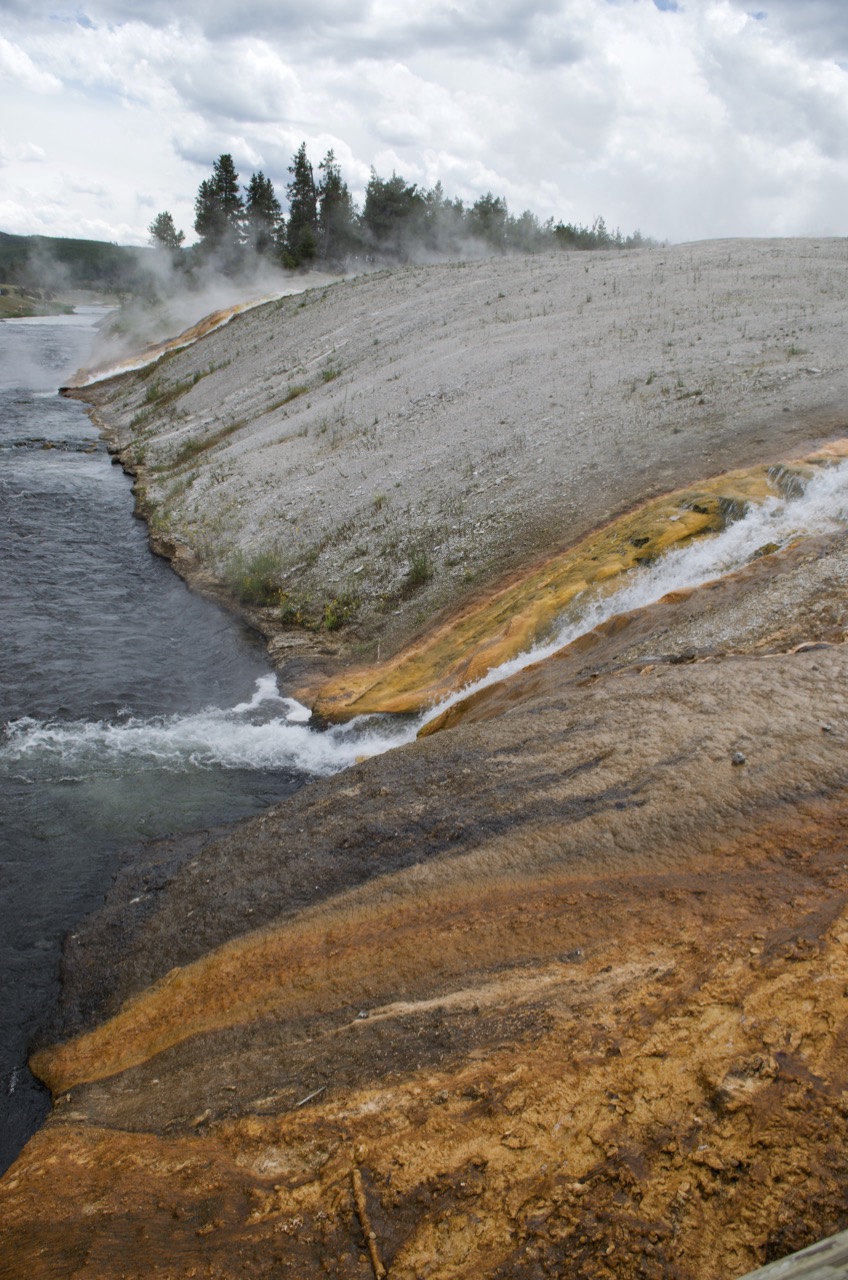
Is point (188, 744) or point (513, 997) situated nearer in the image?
point (513, 997)

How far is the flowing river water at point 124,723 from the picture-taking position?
23.3 feet

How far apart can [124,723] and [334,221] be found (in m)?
55.1

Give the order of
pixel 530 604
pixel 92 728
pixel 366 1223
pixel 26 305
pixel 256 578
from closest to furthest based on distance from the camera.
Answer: pixel 366 1223, pixel 92 728, pixel 530 604, pixel 256 578, pixel 26 305

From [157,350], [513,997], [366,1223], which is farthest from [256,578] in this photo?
[157,350]

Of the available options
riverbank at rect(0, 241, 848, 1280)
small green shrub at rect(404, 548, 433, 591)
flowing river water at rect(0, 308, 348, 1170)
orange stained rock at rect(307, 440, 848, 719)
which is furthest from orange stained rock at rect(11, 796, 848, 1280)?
small green shrub at rect(404, 548, 433, 591)

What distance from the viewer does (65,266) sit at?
5128 inches

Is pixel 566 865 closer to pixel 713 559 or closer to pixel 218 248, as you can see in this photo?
pixel 713 559

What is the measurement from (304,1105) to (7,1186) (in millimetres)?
1887

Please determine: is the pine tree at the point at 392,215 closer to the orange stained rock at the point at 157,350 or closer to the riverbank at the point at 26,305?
the orange stained rock at the point at 157,350

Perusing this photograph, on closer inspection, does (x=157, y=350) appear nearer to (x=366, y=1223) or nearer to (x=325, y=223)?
(x=325, y=223)

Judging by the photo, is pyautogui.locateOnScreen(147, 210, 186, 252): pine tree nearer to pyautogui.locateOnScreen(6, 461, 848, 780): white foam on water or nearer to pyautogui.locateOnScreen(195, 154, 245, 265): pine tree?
pyautogui.locateOnScreen(195, 154, 245, 265): pine tree

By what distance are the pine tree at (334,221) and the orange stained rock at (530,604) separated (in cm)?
5152

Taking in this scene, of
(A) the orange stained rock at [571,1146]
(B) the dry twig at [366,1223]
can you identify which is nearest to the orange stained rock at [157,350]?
(A) the orange stained rock at [571,1146]

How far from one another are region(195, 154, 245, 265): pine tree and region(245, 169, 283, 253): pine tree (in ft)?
2.56
